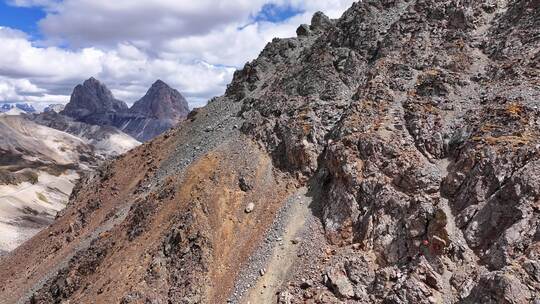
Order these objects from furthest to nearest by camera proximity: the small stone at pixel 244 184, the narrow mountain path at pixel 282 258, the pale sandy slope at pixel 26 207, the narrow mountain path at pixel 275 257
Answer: the pale sandy slope at pixel 26 207 → the small stone at pixel 244 184 → the narrow mountain path at pixel 275 257 → the narrow mountain path at pixel 282 258

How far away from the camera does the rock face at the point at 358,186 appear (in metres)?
31.7

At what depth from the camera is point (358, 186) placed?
39.7 m

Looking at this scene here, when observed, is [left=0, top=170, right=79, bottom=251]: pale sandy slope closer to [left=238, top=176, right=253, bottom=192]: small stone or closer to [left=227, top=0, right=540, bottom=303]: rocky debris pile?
[left=238, top=176, right=253, bottom=192]: small stone

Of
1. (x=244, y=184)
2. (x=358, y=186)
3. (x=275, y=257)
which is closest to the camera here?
(x=275, y=257)

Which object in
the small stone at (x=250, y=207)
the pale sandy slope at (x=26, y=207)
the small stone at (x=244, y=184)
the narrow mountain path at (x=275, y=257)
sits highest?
the small stone at (x=244, y=184)

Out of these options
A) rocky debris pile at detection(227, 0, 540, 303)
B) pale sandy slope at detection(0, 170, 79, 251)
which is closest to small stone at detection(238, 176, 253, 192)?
rocky debris pile at detection(227, 0, 540, 303)

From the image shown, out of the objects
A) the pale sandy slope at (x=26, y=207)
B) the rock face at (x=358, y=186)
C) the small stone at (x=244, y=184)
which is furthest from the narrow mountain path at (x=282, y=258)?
the pale sandy slope at (x=26, y=207)

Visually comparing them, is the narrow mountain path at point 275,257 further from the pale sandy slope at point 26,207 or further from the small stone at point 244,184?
the pale sandy slope at point 26,207

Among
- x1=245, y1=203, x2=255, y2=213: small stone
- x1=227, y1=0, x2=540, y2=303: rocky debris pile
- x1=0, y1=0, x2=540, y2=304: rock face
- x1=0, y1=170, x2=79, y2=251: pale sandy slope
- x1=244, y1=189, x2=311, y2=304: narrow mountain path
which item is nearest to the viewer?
x1=227, y1=0, x2=540, y2=303: rocky debris pile

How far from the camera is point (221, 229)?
4256 cm

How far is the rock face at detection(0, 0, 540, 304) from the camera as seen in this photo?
3167 centimetres

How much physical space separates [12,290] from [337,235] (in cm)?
3906

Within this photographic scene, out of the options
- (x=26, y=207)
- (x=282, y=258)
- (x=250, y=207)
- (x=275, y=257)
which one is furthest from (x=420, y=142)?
(x=26, y=207)

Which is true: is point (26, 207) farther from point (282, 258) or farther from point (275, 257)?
point (282, 258)
